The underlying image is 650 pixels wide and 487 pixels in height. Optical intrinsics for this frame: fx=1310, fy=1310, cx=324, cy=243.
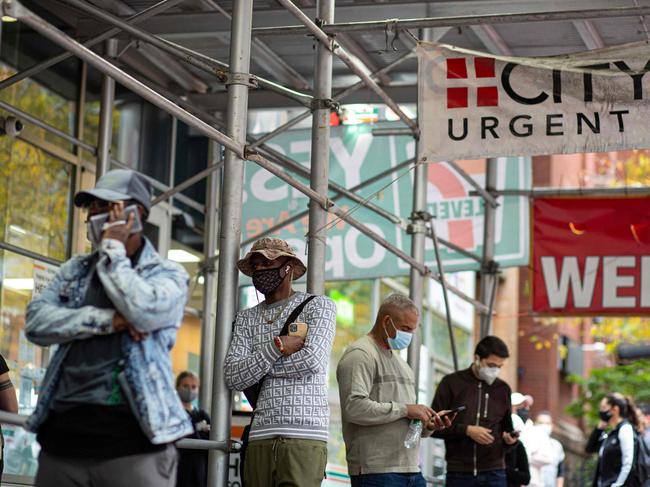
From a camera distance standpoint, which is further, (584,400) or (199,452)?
(584,400)

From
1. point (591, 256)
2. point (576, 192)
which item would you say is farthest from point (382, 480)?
point (576, 192)

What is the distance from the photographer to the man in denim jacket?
4703 millimetres

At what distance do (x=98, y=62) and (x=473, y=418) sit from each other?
5.01 metres

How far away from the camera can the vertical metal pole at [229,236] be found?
7.21 metres

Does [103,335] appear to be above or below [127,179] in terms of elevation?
below

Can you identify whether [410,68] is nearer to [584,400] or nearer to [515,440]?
[515,440]

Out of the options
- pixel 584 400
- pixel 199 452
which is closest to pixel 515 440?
pixel 199 452

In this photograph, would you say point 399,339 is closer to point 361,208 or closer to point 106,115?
point 106,115

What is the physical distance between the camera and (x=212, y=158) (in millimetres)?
14219

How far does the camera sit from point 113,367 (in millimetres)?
4770

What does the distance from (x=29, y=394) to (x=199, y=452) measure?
3264mm

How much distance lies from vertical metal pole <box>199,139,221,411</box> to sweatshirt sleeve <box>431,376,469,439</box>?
3539 mm

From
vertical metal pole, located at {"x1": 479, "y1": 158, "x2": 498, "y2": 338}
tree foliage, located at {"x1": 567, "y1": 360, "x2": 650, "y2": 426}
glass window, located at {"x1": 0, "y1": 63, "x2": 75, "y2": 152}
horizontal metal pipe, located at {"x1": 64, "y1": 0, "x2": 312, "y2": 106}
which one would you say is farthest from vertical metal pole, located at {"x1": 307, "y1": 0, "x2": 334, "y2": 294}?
tree foliage, located at {"x1": 567, "y1": 360, "x2": 650, "y2": 426}

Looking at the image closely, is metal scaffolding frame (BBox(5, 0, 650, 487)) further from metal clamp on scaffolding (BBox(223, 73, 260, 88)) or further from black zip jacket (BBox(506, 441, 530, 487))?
black zip jacket (BBox(506, 441, 530, 487))
